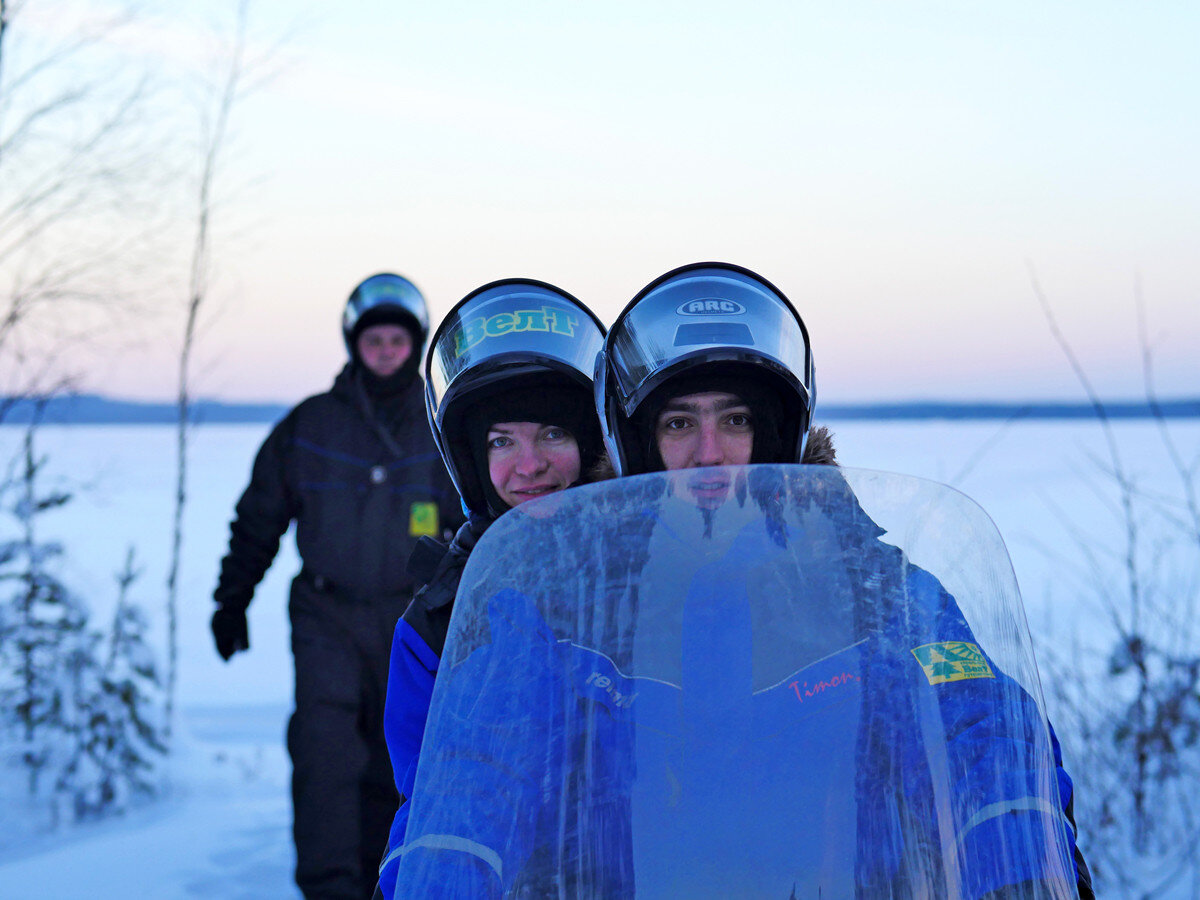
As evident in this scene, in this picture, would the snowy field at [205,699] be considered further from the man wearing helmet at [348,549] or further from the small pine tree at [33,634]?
the man wearing helmet at [348,549]

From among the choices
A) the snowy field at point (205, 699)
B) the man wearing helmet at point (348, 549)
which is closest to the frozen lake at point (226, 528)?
the snowy field at point (205, 699)

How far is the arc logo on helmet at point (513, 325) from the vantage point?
238 centimetres

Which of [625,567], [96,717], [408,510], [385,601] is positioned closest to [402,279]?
[408,510]

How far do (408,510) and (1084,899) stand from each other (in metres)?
3.14

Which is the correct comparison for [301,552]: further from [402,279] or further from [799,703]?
[799,703]

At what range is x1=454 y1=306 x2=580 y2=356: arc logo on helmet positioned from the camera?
238cm

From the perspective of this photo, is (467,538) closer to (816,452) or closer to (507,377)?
(507,377)

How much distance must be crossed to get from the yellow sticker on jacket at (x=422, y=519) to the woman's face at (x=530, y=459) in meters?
1.84

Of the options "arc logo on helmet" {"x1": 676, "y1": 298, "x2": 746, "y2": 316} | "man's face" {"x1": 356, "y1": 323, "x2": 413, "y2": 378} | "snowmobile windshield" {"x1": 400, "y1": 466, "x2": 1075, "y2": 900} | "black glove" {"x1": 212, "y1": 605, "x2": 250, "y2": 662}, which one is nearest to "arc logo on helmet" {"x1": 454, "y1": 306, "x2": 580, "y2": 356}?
"arc logo on helmet" {"x1": 676, "y1": 298, "x2": 746, "y2": 316}

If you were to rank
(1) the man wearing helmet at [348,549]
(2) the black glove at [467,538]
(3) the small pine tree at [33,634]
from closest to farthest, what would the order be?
(2) the black glove at [467,538] < (1) the man wearing helmet at [348,549] < (3) the small pine tree at [33,634]

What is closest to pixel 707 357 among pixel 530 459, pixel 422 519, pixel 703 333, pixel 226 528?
pixel 703 333

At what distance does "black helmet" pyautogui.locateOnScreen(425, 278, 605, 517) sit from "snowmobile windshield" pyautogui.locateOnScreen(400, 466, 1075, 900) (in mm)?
937

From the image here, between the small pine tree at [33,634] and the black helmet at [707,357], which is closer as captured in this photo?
the black helmet at [707,357]

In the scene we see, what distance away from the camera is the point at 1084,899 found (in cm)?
132
